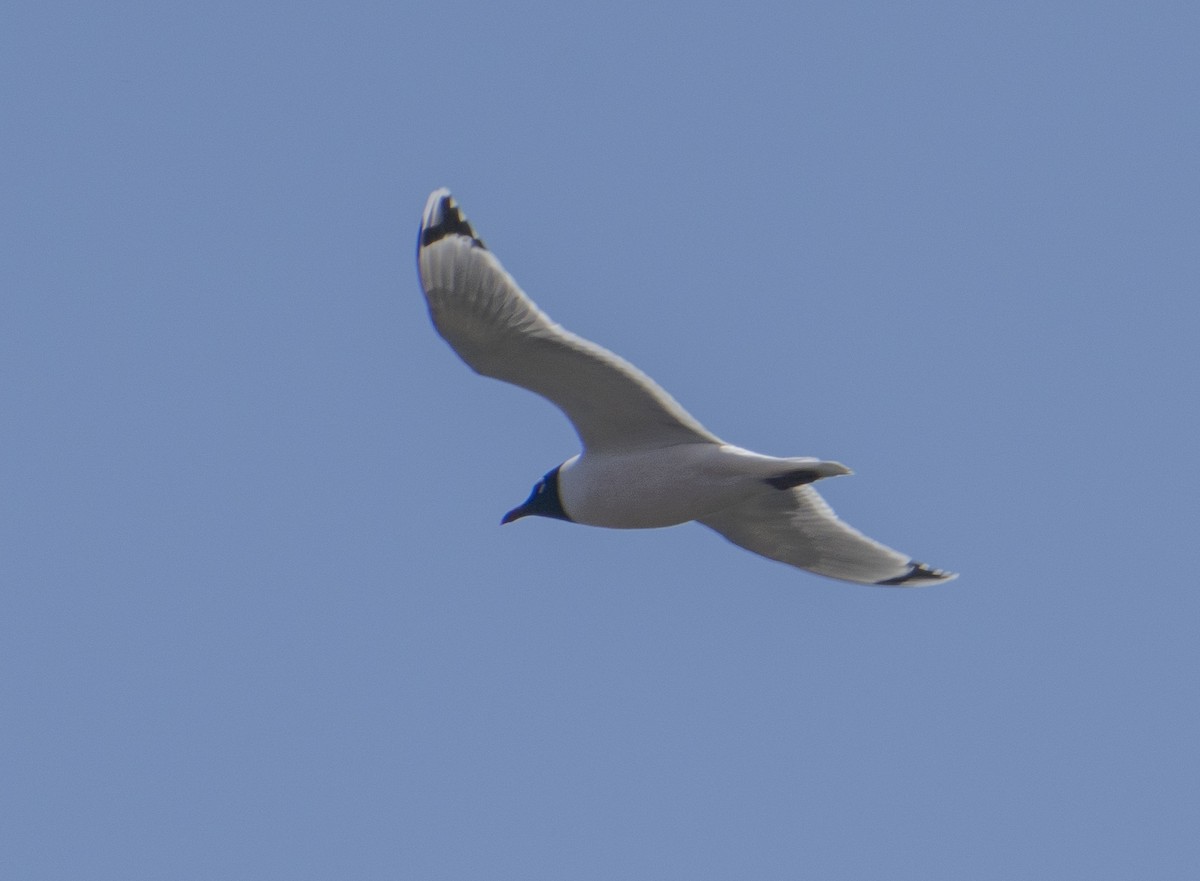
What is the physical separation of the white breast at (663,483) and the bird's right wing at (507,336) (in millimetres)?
269

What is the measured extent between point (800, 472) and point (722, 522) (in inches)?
71.0

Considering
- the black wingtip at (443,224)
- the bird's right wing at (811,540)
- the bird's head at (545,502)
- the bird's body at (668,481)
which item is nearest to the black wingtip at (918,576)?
the bird's right wing at (811,540)

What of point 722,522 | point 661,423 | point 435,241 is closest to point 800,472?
point 661,423

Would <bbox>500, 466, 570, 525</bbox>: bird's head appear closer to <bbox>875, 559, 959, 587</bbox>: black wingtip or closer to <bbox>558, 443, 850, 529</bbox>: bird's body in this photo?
<bbox>558, 443, 850, 529</bbox>: bird's body

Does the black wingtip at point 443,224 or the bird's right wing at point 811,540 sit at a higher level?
the black wingtip at point 443,224

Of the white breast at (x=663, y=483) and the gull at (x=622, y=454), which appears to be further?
the white breast at (x=663, y=483)

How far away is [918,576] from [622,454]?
2.84 metres

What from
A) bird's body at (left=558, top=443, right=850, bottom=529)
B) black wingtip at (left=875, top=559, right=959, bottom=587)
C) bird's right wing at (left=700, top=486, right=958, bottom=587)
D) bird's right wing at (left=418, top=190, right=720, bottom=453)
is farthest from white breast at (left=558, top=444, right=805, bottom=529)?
black wingtip at (left=875, top=559, right=959, bottom=587)

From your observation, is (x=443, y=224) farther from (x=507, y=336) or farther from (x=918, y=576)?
(x=918, y=576)

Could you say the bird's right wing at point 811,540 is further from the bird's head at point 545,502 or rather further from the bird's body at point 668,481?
the bird's head at point 545,502

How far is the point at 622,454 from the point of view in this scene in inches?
472

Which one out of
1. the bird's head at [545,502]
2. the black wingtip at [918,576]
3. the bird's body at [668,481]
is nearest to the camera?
the bird's body at [668,481]

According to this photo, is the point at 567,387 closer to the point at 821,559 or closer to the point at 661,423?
the point at 661,423

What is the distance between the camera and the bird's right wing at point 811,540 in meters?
12.9
